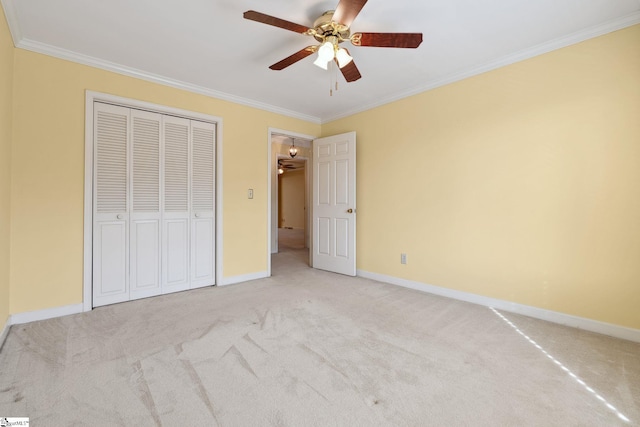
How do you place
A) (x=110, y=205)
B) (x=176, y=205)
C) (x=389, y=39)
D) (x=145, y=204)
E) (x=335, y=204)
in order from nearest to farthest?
1. (x=389, y=39)
2. (x=110, y=205)
3. (x=145, y=204)
4. (x=176, y=205)
5. (x=335, y=204)

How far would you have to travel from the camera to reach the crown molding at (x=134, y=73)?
2.61 metres

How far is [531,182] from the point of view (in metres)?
2.71

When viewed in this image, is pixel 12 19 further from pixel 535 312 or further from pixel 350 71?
pixel 535 312

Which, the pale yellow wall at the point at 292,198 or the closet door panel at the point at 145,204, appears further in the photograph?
the pale yellow wall at the point at 292,198

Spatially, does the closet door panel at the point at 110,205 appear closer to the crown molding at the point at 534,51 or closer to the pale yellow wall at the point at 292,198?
the crown molding at the point at 534,51

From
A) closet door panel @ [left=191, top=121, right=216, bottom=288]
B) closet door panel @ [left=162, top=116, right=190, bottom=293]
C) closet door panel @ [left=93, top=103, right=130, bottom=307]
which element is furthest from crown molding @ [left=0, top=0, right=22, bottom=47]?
closet door panel @ [left=191, top=121, right=216, bottom=288]

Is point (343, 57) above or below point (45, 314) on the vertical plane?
above

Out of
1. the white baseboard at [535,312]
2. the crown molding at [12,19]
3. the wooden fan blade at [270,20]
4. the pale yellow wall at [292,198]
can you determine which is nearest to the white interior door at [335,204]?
the white baseboard at [535,312]

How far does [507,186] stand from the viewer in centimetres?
286

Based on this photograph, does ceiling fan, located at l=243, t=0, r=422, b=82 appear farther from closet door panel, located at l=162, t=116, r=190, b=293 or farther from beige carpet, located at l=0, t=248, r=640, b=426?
beige carpet, located at l=0, t=248, r=640, b=426

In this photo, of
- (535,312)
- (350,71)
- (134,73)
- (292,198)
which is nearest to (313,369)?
(535,312)

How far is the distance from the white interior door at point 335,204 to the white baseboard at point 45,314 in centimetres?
312

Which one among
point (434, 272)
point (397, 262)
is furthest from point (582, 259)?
point (397, 262)

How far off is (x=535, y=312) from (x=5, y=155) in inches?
191
